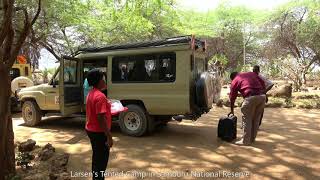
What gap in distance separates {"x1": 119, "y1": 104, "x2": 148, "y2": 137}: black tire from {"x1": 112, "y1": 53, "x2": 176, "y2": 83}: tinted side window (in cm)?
70

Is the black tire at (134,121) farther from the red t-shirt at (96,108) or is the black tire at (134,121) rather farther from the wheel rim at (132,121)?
the red t-shirt at (96,108)

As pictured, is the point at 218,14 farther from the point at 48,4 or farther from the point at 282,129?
the point at 282,129

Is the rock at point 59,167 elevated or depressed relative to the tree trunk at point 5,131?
depressed

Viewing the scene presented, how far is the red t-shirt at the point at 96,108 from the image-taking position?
4520mm

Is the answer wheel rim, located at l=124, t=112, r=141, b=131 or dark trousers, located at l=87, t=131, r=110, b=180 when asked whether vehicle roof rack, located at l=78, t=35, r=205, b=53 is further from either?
dark trousers, located at l=87, t=131, r=110, b=180

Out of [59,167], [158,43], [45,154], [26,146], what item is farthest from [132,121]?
[59,167]

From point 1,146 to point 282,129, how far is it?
23.0 feet

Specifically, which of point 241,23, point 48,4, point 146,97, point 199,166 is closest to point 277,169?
point 199,166

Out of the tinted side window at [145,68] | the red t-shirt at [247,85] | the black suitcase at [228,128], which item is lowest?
the black suitcase at [228,128]

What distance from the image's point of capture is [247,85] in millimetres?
7863

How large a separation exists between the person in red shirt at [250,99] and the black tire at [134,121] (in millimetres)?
2196

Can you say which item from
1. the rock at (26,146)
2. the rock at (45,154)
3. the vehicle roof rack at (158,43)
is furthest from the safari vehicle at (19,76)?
the rock at (45,154)

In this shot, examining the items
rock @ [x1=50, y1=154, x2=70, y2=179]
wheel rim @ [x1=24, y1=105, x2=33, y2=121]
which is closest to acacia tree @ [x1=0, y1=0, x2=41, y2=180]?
rock @ [x1=50, y1=154, x2=70, y2=179]

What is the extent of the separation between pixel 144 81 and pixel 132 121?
1.03 m
